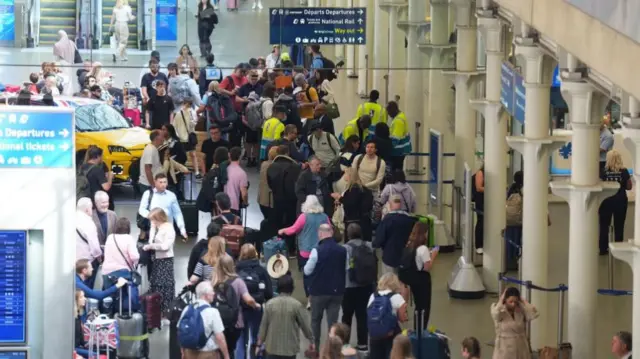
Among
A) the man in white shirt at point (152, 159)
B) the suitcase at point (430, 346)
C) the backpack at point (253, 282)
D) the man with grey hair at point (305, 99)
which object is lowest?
the suitcase at point (430, 346)

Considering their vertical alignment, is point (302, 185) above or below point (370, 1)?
below

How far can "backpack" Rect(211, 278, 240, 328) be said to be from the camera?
59.2 ft

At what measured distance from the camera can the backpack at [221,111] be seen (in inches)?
1204

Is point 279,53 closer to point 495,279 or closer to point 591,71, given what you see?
point 495,279

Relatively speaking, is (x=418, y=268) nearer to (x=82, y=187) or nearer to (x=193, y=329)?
(x=193, y=329)

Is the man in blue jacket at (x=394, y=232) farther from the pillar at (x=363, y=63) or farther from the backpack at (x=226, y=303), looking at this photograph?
the pillar at (x=363, y=63)

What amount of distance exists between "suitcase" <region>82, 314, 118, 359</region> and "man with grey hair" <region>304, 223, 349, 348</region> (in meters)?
2.12

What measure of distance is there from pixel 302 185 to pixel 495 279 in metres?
2.69

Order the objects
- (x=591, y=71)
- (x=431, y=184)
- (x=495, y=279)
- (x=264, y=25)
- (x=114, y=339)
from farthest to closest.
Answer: (x=264, y=25) < (x=431, y=184) < (x=495, y=279) < (x=114, y=339) < (x=591, y=71)

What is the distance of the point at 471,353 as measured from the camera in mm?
15969

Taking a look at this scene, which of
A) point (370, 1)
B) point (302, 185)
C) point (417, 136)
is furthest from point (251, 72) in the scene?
point (370, 1)

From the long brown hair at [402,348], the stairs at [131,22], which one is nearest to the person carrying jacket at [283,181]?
the stairs at [131,22]

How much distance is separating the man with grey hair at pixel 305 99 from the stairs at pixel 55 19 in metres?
3.94

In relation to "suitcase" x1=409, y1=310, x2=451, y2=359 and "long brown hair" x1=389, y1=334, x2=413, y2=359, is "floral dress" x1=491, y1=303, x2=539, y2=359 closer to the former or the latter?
"suitcase" x1=409, y1=310, x2=451, y2=359
